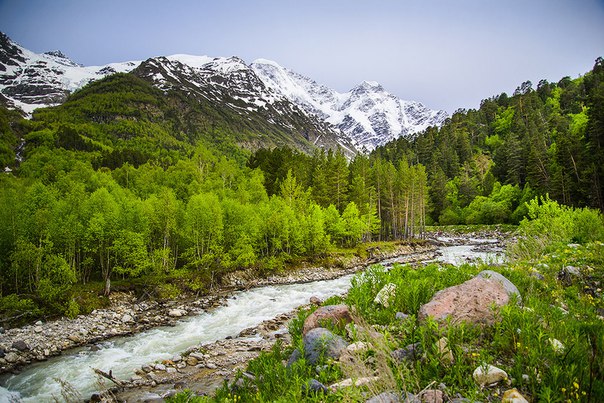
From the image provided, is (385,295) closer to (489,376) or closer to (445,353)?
(445,353)

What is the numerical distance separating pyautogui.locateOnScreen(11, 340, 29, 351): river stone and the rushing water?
204cm

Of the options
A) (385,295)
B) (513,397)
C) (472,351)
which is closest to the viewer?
(513,397)

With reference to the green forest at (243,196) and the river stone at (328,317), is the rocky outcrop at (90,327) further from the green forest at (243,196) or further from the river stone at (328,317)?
the river stone at (328,317)

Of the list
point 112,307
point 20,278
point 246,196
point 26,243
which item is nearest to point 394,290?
point 112,307

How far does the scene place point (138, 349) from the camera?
16719 mm

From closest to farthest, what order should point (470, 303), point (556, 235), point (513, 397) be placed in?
point (513, 397), point (470, 303), point (556, 235)

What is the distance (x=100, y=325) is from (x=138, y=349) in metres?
5.81

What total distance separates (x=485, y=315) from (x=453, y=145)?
117030 millimetres

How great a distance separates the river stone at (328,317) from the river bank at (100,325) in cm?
1545

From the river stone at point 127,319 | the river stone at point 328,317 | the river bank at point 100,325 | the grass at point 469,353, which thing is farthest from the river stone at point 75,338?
the river stone at point 328,317

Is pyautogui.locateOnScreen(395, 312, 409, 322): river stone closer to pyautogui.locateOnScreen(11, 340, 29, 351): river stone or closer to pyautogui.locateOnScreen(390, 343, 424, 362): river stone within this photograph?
pyautogui.locateOnScreen(390, 343, 424, 362): river stone

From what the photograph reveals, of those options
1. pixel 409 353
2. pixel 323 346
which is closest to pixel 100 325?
pixel 323 346

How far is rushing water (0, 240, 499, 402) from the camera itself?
1306 cm

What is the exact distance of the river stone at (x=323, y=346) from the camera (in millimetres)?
6668
